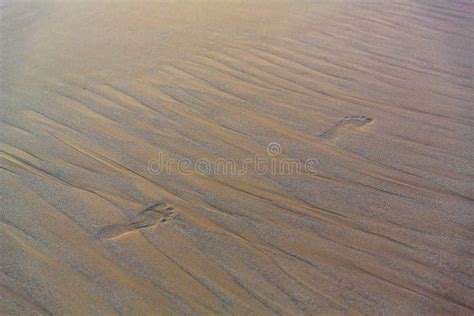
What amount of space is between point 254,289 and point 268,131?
150 centimetres

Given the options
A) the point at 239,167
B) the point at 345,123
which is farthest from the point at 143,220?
the point at 345,123

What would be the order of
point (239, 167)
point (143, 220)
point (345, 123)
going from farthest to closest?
point (345, 123), point (239, 167), point (143, 220)

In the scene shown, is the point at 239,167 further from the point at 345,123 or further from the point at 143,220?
the point at 345,123

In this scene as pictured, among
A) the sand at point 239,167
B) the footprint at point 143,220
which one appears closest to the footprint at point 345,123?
the sand at point 239,167

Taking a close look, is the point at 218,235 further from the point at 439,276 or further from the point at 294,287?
the point at 439,276

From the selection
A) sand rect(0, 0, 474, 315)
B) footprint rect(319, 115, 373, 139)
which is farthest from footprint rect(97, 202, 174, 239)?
footprint rect(319, 115, 373, 139)

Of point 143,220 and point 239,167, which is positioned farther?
point 239,167

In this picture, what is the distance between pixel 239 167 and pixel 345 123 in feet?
3.03

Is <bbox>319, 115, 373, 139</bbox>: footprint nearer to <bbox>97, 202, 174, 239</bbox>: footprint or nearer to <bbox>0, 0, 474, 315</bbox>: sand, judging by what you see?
<bbox>0, 0, 474, 315</bbox>: sand

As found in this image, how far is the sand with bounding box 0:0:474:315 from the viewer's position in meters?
2.44

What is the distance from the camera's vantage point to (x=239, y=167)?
131 inches

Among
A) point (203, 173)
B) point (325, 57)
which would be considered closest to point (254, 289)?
point (203, 173)

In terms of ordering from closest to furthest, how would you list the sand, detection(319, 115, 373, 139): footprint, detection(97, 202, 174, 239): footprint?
the sand, detection(97, 202, 174, 239): footprint, detection(319, 115, 373, 139): footprint

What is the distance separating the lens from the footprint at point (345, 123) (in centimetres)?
365
